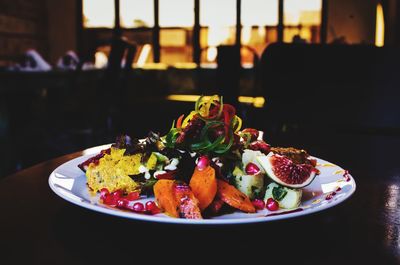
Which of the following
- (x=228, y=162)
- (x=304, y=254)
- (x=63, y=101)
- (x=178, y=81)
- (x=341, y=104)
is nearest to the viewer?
(x=304, y=254)

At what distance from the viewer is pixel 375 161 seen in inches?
52.2

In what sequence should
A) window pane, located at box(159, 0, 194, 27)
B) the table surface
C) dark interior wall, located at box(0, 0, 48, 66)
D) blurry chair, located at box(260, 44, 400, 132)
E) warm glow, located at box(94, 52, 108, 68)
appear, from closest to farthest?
the table surface, blurry chair, located at box(260, 44, 400, 132), warm glow, located at box(94, 52, 108, 68), dark interior wall, located at box(0, 0, 48, 66), window pane, located at box(159, 0, 194, 27)

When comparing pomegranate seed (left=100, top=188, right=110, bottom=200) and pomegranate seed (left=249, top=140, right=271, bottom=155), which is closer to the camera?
pomegranate seed (left=100, top=188, right=110, bottom=200)

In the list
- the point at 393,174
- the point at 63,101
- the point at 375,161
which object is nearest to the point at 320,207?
the point at 393,174

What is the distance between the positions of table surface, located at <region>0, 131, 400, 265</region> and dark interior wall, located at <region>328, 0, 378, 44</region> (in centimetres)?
852

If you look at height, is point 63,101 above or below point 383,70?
below

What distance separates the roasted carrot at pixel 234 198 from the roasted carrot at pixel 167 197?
0.09m

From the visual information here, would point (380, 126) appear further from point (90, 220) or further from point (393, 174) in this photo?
point (90, 220)

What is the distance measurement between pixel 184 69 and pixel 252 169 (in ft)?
21.2

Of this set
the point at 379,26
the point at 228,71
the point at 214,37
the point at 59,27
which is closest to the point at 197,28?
the point at 214,37

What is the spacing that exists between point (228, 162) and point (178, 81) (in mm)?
6569

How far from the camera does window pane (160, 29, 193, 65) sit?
972 cm

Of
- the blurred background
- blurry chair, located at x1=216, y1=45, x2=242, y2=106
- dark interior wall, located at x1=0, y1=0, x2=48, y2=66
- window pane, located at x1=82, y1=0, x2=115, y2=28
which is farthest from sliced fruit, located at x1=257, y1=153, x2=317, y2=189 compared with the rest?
window pane, located at x1=82, y1=0, x2=115, y2=28

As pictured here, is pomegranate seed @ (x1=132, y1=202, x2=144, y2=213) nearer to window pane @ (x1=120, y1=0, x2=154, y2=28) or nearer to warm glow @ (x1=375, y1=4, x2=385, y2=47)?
warm glow @ (x1=375, y1=4, x2=385, y2=47)
